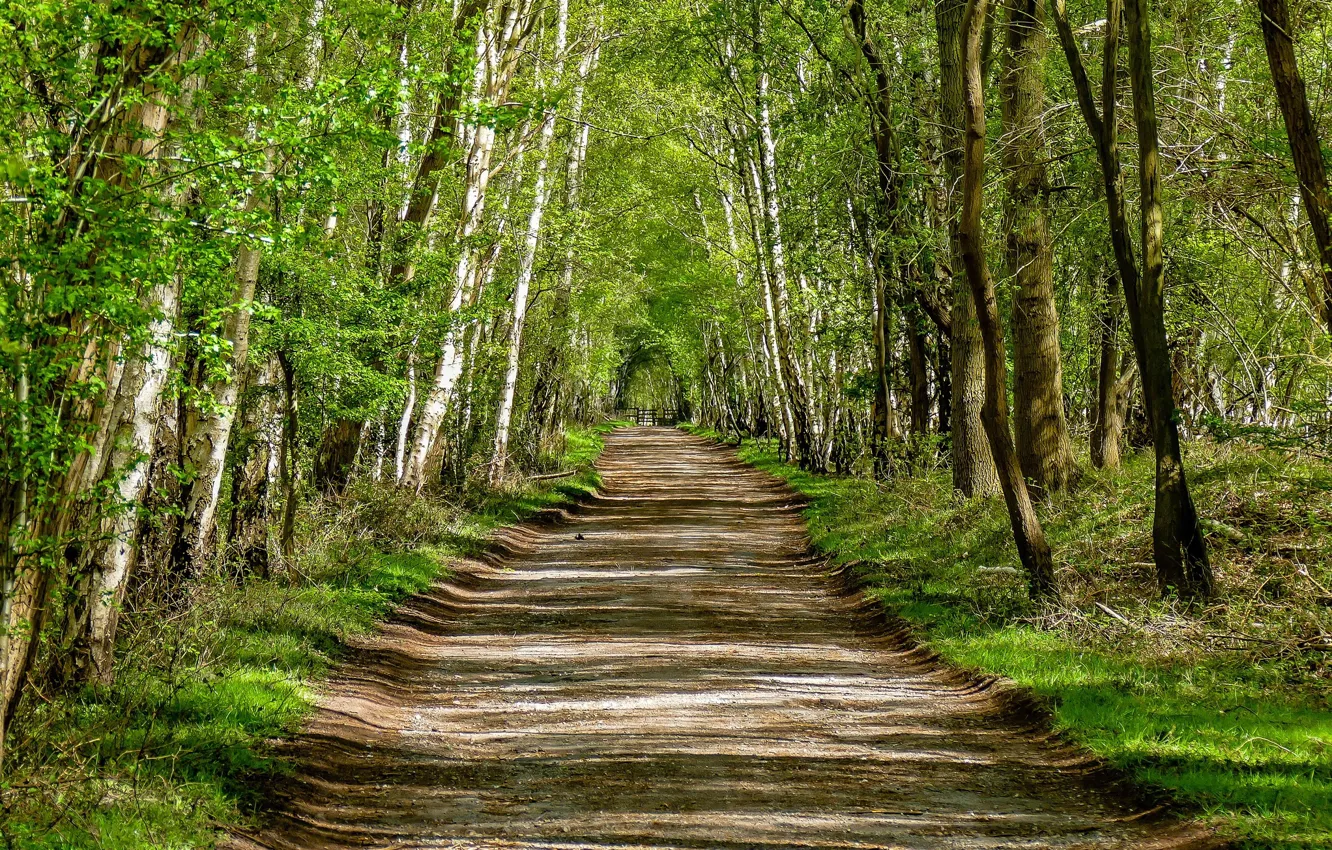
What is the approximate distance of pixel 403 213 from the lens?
16.8m

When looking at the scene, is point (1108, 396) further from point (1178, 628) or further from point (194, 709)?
point (194, 709)

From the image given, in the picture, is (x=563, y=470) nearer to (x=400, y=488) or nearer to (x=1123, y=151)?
(x=400, y=488)

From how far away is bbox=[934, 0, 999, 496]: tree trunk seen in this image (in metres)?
15.4

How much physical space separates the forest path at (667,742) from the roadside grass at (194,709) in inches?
10.5

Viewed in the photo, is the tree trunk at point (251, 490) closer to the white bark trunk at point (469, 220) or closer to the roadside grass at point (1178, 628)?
the white bark trunk at point (469, 220)

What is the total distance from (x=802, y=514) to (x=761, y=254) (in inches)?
359

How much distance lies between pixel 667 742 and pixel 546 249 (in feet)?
54.4

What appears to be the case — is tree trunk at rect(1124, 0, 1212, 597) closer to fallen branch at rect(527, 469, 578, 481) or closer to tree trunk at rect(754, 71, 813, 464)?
tree trunk at rect(754, 71, 813, 464)

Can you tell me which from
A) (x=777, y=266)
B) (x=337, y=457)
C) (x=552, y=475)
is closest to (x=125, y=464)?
(x=337, y=457)

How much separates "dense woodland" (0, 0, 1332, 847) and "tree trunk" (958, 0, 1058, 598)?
33mm

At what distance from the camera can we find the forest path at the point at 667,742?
5789mm

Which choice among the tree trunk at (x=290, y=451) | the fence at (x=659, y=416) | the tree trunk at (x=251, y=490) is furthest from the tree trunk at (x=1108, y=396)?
the fence at (x=659, y=416)

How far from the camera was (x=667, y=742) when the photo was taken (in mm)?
7359

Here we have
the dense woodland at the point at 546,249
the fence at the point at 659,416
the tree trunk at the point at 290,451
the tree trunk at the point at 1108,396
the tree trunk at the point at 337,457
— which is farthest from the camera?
the fence at the point at 659,416
